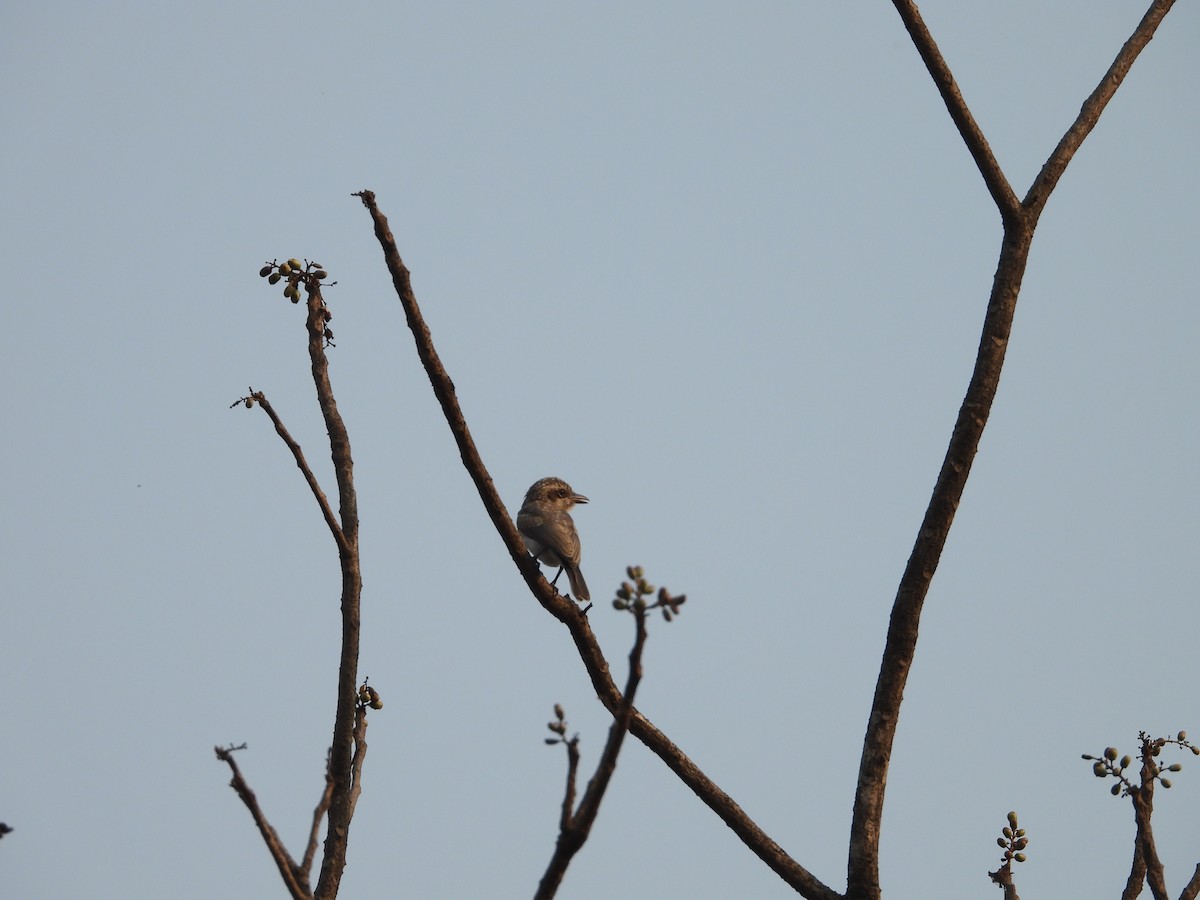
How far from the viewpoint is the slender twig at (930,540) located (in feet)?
14.9

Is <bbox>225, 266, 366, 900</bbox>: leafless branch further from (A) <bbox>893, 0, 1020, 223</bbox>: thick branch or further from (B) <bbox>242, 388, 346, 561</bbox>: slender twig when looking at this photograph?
(A) <bbox>893, 0, 1020, 223</bbox>: thick branch

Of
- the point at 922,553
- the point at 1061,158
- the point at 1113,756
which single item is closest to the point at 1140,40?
the point at 1061,158

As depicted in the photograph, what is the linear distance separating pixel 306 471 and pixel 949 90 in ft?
9.64

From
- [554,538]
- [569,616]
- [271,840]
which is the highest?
[554,538]

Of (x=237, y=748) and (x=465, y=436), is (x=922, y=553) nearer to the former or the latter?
(x=465, y=436)

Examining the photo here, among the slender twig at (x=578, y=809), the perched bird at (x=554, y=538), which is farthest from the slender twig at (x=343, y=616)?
the perched bird at (x=554, y=538)

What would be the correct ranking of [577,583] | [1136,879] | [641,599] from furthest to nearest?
[577,583] → [1136,879] → [641,599]

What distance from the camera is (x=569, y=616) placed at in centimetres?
484

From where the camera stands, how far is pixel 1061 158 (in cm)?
491

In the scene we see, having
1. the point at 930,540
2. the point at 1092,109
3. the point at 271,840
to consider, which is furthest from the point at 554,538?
the point at 271,840

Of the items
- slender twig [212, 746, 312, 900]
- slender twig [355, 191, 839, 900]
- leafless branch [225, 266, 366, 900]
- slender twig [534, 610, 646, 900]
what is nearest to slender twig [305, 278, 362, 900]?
leafless branch [225, 266, 366, 900]

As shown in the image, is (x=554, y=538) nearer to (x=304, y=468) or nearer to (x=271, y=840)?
(x=304, y=468)

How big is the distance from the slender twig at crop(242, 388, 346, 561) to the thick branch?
2848 millimetres

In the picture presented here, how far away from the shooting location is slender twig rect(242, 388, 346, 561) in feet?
17.2
